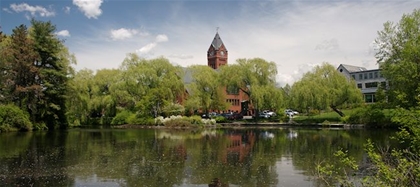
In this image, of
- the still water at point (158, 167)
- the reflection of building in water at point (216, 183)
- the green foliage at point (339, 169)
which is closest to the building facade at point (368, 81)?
the still water at point (158, 167)

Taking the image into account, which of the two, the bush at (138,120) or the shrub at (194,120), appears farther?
the bush at (138,120)

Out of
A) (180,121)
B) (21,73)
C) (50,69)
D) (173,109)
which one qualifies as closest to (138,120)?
(173,109)

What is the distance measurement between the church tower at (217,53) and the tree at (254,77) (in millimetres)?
49058

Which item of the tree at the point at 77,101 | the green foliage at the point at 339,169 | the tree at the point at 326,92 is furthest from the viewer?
the tree at the point at 326,92

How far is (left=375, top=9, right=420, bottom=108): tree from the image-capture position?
105 ft

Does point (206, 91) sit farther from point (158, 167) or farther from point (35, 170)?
point (35, 170)

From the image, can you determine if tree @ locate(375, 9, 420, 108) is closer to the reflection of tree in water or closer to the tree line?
the tree line

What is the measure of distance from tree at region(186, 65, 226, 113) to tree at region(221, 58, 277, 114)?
6.84ft

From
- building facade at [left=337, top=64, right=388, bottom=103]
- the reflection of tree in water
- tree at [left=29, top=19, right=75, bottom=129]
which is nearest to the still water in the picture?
the reflection of tree in water

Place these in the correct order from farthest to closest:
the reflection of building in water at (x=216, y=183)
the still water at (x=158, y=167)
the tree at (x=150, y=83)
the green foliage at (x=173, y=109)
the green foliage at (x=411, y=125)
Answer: the green foliage at (x=173, y=109), the tree at (x=150, y=83), the still water at (x=158, y=167), the reflection of building in water at (x=216, y=183), the green foliage at (x=411, y=125)

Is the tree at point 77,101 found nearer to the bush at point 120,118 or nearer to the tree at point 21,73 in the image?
the bush at point 120,118

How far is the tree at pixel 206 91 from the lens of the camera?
58219mm

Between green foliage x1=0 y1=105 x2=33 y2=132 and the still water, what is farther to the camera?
green foliage x1=0 y1=105 x2=33 y2=132

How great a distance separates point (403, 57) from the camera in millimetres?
35125
